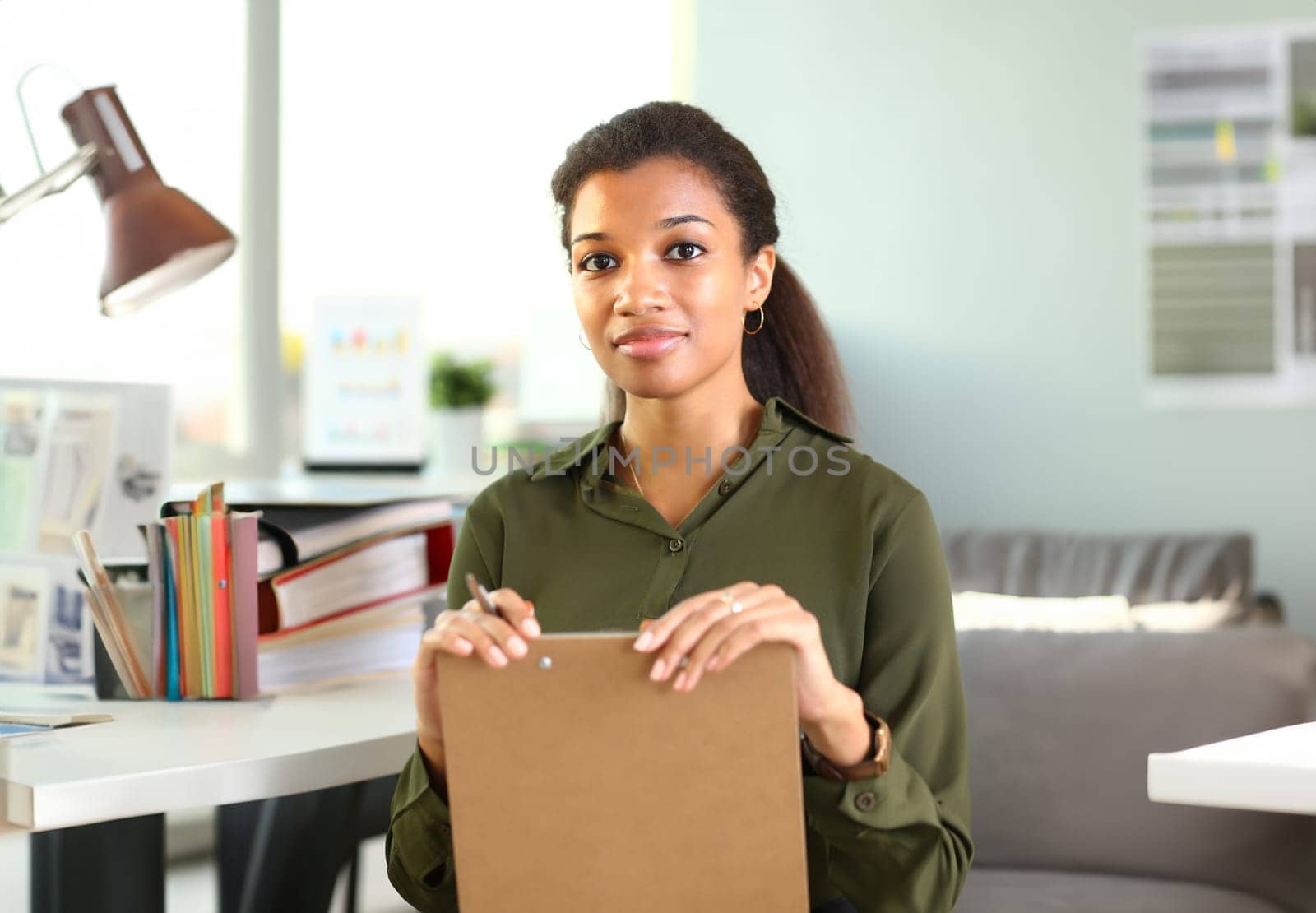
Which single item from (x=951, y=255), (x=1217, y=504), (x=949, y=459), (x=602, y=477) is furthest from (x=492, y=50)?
(x=602, y=477)

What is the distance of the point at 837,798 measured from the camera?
1.04 m

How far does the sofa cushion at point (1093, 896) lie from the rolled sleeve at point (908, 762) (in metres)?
0.52

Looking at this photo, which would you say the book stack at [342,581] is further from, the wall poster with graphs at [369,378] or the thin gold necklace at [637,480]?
the wall poster with graphs at [369,378]

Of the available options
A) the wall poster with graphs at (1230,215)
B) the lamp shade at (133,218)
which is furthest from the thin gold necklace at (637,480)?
the wall poster with graphs at (1230,215)

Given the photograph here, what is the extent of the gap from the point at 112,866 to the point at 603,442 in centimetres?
69

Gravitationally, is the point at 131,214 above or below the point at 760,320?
above

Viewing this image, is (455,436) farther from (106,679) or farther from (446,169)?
(106,679)

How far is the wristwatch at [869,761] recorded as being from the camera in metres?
1.04

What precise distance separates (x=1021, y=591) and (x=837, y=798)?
8.00ft

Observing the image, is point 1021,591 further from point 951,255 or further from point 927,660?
point 927,660

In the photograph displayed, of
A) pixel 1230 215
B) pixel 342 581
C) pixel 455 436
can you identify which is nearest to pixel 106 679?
pixel 342 581

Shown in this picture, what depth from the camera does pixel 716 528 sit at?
1.22 meters

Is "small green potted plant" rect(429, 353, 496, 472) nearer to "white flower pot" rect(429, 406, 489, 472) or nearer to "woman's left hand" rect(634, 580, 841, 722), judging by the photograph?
"white flower pot" rect(429, 406, 489, 472)
